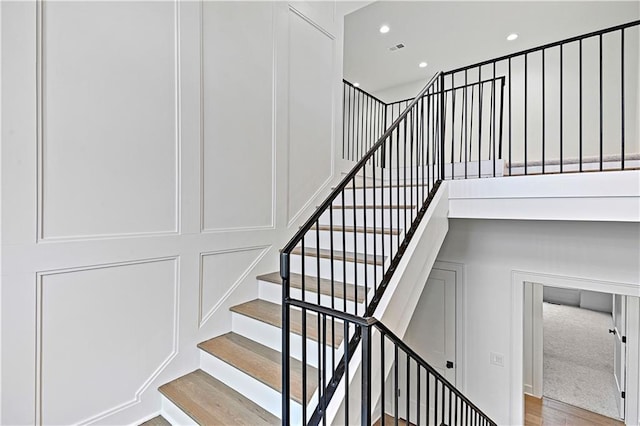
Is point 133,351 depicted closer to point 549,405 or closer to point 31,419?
point 31,419

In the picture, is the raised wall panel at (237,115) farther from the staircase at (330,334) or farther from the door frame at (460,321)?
the door frame at (460,321)

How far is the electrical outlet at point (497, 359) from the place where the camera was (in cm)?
344

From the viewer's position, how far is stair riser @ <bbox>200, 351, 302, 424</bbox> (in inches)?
72.1

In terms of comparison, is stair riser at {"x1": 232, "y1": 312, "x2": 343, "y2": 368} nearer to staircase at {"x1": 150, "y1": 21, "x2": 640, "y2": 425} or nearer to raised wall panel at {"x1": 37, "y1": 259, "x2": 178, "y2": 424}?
staircase at {"x1": 150, "y1": 21, "x2": 640, "y2": 425}

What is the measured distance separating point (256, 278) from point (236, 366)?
0.82m

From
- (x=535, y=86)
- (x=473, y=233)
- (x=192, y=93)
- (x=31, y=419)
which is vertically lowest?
(x=31, y=419)

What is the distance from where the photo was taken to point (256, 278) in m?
2.74

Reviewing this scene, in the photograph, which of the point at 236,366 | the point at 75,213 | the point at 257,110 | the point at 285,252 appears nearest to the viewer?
the point at 285,252

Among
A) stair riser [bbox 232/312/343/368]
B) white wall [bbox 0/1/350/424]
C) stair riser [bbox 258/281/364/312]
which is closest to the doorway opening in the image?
stair riser [bbox 258/281/364/312]

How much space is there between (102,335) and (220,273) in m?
0.82

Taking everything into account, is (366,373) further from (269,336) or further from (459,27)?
(459,27)

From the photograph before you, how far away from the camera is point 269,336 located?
7.41ft

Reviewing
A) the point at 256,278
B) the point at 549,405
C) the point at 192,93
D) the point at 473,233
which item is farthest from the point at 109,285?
the point at 549,405

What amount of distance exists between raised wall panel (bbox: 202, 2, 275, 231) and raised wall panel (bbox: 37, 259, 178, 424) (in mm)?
605
